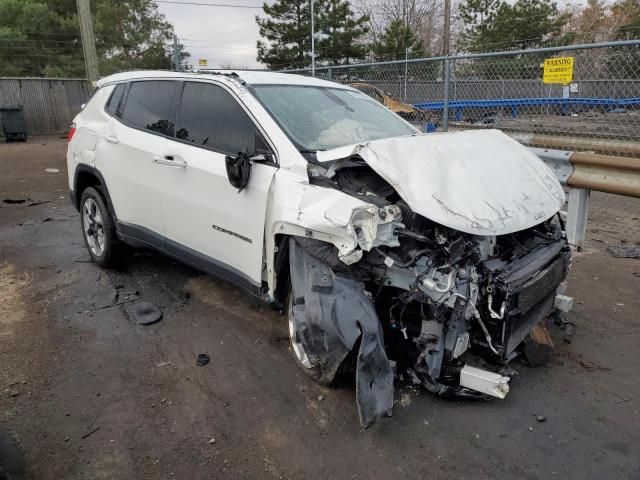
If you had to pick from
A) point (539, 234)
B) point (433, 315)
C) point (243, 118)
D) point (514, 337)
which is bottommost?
point (514, 337)

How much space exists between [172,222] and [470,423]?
106 inches

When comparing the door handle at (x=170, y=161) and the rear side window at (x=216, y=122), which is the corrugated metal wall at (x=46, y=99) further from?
the rear side window at (x=216, y=122)

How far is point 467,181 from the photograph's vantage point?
3135 mm

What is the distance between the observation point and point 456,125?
28.3 feet

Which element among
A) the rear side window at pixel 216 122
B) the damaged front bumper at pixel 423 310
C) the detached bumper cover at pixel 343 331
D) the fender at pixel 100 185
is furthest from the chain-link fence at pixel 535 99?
the fender at pixel 100 185

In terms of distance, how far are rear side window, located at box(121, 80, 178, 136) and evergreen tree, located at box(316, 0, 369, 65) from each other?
2825 centimetres

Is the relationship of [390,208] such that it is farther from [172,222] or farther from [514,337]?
[172,222]

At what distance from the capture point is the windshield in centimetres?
363

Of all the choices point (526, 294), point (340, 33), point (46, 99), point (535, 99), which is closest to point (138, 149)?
point (526, 294)

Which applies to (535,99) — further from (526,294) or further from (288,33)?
(288,33)

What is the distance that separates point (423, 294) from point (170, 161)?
7.55 feet

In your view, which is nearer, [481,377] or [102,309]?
[481,377]

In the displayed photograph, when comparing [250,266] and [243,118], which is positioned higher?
[243,118]

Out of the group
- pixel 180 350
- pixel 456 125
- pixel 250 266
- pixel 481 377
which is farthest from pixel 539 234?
pixel 456 125
